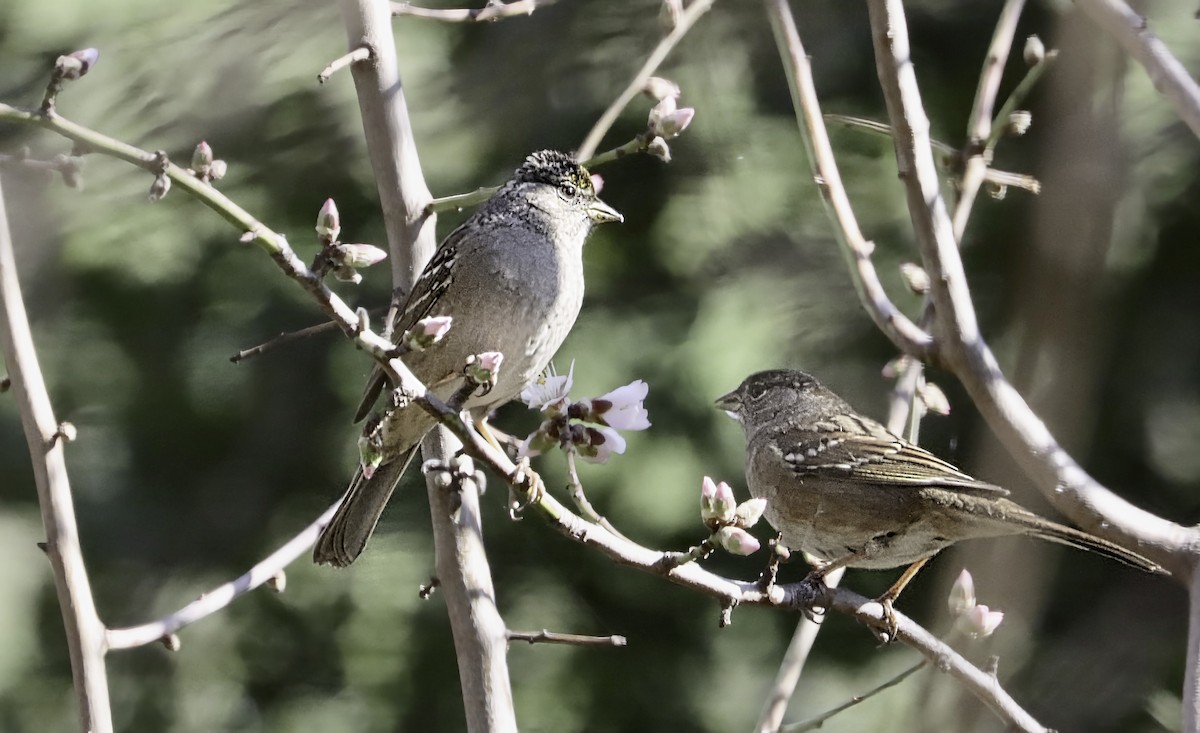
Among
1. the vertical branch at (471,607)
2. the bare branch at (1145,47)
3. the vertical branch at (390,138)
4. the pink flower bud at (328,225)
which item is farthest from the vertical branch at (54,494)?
the bare branch at (1145,47)

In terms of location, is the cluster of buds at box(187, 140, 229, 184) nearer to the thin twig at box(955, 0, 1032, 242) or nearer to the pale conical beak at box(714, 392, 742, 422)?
the thin twig at box(955, 0, 1032, 242)

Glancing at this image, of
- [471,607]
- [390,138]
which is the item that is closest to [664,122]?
[390,138]

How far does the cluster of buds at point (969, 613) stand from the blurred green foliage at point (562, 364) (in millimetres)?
1475

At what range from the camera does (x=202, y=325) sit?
5637mm

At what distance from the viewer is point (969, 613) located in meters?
2.99

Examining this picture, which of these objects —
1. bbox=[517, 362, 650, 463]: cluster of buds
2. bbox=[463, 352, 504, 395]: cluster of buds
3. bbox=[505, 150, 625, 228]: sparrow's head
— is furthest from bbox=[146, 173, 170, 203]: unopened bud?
bbox=[505, 150, 625, 228]: sparrow's head

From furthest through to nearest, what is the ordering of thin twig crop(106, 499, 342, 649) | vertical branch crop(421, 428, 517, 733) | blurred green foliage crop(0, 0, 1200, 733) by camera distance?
blurred green foliage crop(0, 0, 1200, 733)
vertical branch crop(421, 428, 517, 733)
thin twig crop(106, 499, 342, 649)

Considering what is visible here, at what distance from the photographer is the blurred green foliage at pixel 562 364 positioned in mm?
4781

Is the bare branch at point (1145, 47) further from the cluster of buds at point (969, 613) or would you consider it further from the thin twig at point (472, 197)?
the cluster of buds at point (969, 613)

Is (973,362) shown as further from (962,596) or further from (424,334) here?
(424,334)

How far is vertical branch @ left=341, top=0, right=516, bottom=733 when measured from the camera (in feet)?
9.37

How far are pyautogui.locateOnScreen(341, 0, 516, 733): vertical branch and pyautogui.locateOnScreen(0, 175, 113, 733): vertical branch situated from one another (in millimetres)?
794

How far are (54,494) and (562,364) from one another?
8.93ft

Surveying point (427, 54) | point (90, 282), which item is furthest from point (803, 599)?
point (90, 282)
